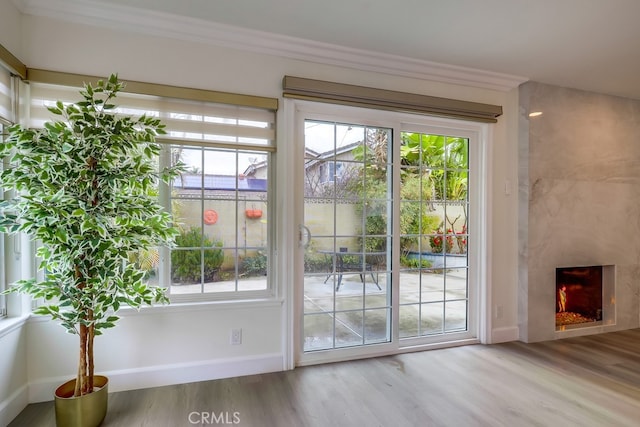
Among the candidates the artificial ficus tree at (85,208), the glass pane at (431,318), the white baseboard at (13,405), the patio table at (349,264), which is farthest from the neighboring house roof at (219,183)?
the glass pane at (431,318)

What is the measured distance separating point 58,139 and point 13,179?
0.87 ft

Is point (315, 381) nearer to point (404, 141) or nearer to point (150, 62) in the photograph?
point (404, 141)

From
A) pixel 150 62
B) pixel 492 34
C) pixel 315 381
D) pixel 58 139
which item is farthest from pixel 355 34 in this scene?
pixel 315 381

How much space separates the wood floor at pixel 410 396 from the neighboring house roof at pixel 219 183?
139 cm

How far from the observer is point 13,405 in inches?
70.9

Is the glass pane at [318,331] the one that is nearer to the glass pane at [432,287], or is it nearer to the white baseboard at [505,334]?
the glass pane at [432,287]

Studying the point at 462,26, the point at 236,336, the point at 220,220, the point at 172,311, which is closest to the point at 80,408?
the point at 172,311

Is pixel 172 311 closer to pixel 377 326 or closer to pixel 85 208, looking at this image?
pixel 85 208

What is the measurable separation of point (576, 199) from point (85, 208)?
4.10 meters

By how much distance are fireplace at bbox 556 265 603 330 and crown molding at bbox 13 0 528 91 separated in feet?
6.90

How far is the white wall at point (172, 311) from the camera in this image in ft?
6.51

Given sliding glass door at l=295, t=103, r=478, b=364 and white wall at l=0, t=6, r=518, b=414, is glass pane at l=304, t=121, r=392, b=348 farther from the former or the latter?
white wall at l=0, t=6, r=518, b=414

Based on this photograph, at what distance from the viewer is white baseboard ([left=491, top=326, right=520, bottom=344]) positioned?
118 inches

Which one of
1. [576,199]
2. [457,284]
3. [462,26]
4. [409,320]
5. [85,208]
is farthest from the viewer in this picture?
[576,199]
